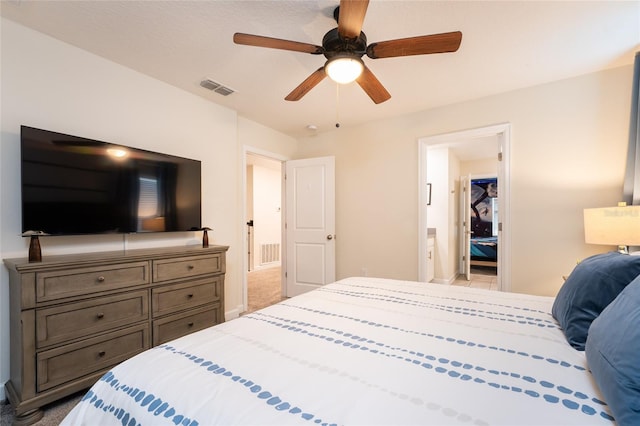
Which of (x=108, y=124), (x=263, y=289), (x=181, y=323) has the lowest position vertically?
(x=263, y=289)

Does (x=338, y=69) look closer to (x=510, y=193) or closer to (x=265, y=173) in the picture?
(x=510, y=193)

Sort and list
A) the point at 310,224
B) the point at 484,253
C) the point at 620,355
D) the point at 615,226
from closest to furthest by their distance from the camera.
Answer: the point at 620,355 → the point at 615,226 → the point at 310,224 → the point at 484,253

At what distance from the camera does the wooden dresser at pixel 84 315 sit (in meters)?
1.61

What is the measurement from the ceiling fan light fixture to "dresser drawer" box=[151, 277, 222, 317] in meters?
2.09

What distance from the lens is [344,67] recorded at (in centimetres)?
175

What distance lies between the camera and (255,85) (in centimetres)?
276

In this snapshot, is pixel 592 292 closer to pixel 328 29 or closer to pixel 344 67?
pixel 344 67

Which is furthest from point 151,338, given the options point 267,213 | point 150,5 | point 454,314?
point 267,213

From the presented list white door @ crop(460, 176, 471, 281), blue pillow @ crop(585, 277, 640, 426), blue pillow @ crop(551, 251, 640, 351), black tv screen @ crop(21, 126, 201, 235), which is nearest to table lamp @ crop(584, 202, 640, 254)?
blue pillow @ crop(551, 251, 640, 351)

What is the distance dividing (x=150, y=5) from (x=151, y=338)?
2374 mm

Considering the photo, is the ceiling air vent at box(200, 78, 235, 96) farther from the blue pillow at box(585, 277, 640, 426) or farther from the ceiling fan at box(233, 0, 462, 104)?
the blue pillow at box(585, 277, 640, 426)

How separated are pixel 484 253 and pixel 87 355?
265 inches

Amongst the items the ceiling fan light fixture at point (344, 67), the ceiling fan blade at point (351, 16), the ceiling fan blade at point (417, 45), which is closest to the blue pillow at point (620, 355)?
the ceiling fan blade at point (417, 45)

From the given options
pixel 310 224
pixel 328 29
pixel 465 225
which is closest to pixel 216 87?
pixel 328 29
